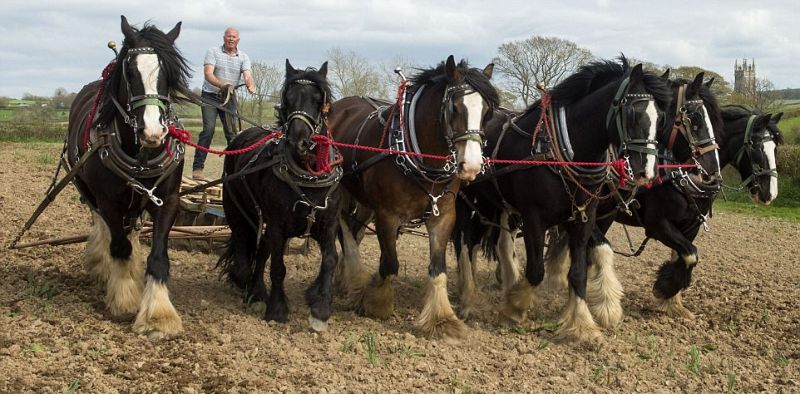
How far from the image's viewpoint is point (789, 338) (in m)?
5.84

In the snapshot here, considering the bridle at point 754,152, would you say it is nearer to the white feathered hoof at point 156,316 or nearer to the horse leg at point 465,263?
the horse leg at point 465,263

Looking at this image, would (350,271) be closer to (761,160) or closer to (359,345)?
(359,345)

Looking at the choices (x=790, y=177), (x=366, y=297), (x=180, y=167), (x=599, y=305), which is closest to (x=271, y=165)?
(x=180, y=167)

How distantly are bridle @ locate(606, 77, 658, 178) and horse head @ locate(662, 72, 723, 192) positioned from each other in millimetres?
1153

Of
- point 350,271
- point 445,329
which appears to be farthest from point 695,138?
point 350,271

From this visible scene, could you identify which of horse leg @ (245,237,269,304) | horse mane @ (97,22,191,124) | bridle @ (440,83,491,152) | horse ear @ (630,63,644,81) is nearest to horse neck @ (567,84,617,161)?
horse ear @ (630,63,644,81)

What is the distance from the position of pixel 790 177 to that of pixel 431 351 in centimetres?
1354

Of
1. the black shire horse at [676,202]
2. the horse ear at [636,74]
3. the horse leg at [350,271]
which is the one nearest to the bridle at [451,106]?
the horse ear at [636,74]

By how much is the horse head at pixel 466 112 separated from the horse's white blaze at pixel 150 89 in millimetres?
1812

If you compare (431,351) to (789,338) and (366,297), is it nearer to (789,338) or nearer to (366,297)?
(366,297)

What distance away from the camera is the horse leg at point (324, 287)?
538 cm

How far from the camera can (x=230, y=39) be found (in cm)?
793

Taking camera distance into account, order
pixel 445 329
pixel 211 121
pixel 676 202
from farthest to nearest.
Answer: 1. pixel 211 121
2. pixel 676 202
3. pixel 445 329

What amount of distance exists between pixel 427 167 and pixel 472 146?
57 cm
